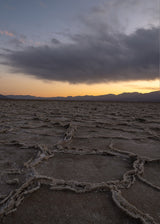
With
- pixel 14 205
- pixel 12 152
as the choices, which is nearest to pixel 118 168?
pixel 14 205

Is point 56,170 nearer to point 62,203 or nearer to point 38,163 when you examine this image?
point 38,163

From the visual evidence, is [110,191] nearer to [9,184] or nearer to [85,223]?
[85,223]

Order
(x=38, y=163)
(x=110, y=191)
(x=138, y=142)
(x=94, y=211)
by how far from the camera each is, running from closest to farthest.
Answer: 1. (x=94, y=211)
2. (x=110, y=191)
3. (x=38, y=163)
4. (x=138, y=142)

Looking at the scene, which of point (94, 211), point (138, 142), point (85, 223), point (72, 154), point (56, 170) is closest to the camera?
point (85, 223)

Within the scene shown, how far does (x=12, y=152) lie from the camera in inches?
84.4

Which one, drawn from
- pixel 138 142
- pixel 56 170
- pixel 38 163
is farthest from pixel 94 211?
pixel 138 142

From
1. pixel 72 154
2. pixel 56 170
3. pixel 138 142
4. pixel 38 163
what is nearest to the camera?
pixel 56 170

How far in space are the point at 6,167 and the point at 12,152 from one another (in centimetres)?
48

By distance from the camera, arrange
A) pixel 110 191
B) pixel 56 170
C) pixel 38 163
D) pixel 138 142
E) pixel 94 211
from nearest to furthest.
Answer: pixel 94 211, pixel 110 191, pixel 56 170, pixel 38 163, pixel 138 142

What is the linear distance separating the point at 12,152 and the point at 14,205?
1.15 metres

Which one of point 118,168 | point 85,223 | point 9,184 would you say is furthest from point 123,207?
point 9,184

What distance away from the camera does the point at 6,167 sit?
1.68 m

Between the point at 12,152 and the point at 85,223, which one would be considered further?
the point at 12,152

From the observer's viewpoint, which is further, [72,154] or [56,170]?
[72,154]
